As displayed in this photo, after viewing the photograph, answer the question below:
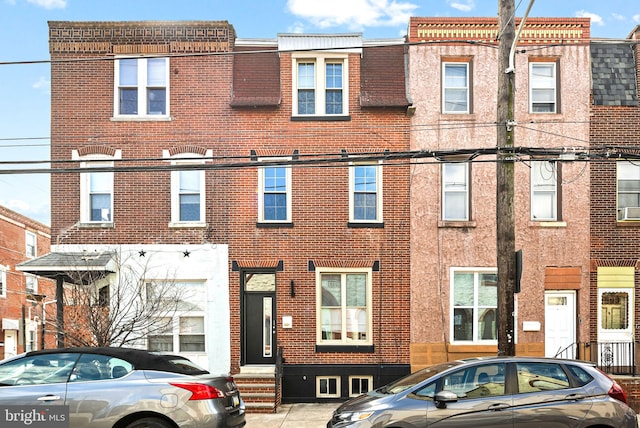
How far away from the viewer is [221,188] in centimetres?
1502

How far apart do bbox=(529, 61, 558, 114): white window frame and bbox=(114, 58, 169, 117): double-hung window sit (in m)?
9.14

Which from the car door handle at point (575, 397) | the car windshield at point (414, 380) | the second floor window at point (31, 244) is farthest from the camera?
the second floor window at point (31, 244)

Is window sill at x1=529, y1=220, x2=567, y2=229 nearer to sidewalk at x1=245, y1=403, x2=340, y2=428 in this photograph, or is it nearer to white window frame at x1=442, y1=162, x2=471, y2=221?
white window frame at x1=442, y1=162, x2=471, y2=221

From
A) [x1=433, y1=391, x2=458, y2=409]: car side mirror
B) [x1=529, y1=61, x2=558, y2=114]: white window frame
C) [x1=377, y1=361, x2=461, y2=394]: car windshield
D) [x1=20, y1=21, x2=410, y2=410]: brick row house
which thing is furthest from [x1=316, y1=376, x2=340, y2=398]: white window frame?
[x1=529, y1=61, x2=558, y2=114]: white window frame

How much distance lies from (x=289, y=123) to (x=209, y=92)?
2.16 m

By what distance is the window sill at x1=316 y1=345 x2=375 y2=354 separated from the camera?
48.0 feet

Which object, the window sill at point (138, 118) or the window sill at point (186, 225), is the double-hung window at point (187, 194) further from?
the window sill at point (138, 118)

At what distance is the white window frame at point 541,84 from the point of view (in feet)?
49.8

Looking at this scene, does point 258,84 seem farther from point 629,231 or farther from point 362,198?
point 629,231

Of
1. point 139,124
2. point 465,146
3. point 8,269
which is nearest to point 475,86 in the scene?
point 465,146

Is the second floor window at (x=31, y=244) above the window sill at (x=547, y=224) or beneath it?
beneath

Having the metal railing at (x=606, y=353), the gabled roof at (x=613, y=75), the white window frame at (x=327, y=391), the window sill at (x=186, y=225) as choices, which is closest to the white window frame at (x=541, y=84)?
the gabled roof at (x=613, y=75)

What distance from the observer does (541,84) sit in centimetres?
1523

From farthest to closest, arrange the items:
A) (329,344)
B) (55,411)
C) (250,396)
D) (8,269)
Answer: (8,269) < (329,344) < (250,396) < (55,411)
